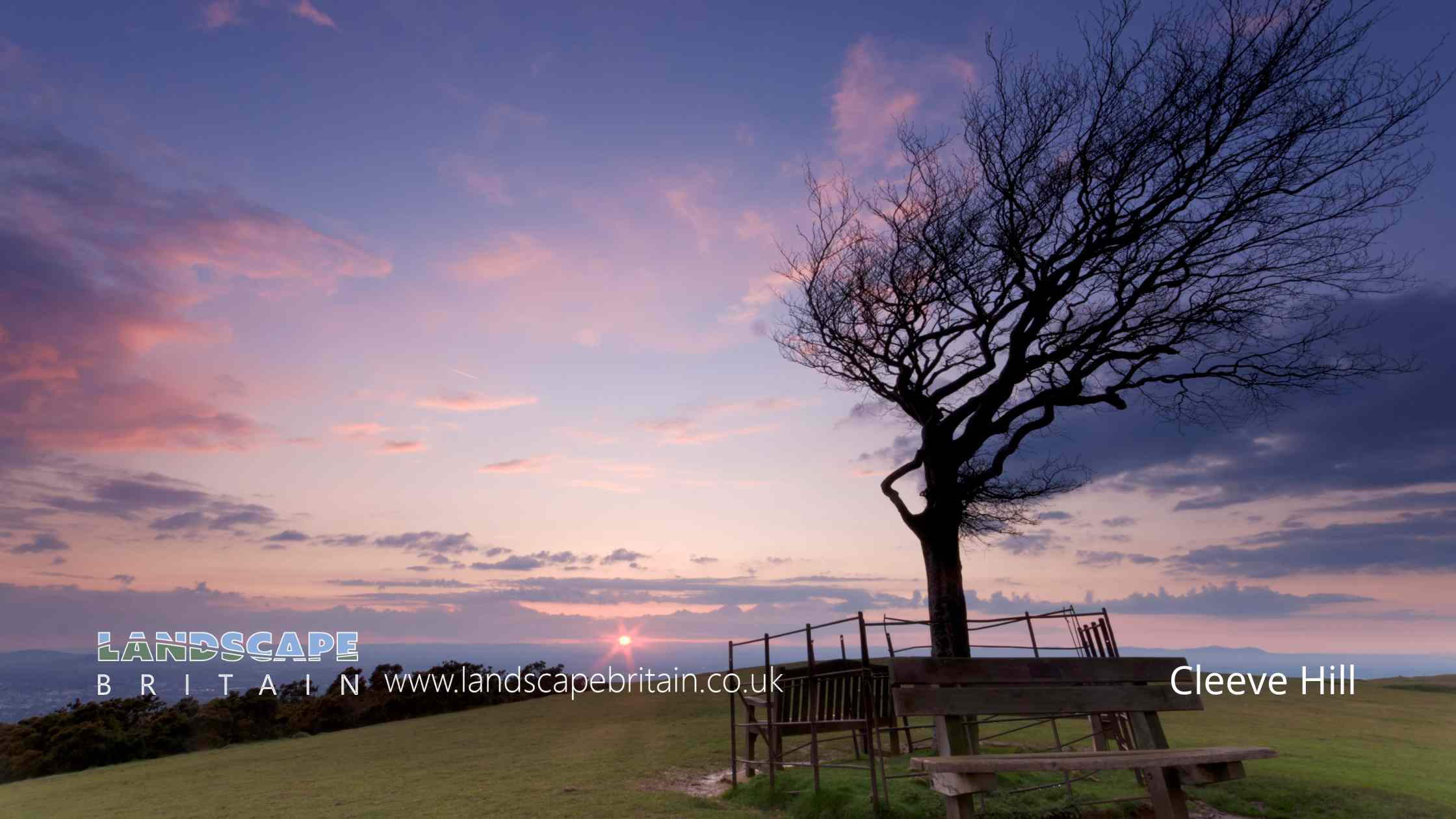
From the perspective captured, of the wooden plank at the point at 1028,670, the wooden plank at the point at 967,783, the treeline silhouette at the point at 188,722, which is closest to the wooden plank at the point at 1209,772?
the wooden plank at the point at 1028,670

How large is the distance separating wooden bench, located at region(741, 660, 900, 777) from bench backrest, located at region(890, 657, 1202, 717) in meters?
3.37

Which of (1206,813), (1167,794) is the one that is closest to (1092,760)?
(1167,794)

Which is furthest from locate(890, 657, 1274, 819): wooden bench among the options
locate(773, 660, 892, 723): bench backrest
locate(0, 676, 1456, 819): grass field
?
locate(773, 660, 892, 723): bench backrest

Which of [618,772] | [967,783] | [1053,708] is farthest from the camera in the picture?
[618,772]

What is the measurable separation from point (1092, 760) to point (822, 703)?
19.1 ft

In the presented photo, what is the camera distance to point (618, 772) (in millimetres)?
14305

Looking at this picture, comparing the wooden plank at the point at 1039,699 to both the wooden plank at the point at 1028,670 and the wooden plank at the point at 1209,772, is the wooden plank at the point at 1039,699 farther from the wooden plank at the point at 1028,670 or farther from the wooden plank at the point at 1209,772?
the wooden plank at the point at 1209,772

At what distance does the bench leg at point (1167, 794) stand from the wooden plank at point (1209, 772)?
79 millimetres

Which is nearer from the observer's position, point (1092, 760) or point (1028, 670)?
point (1092, 760)

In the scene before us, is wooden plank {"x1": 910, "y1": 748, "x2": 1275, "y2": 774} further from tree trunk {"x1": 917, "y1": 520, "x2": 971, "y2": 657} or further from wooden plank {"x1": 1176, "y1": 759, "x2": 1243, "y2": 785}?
tree trunk {"x1": 917, "y1": 520, "x2": 971, "y2": 657}

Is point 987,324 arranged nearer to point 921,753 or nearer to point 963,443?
point 963,443

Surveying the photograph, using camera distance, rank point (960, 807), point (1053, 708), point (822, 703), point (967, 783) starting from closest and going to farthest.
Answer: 1. point (967, 783)
2. point (960, 807)
3. point (1053, 708)
4. point (822, 703)

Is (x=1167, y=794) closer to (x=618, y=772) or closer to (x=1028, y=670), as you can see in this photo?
(x=1028, y=670)

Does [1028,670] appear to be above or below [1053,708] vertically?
above
